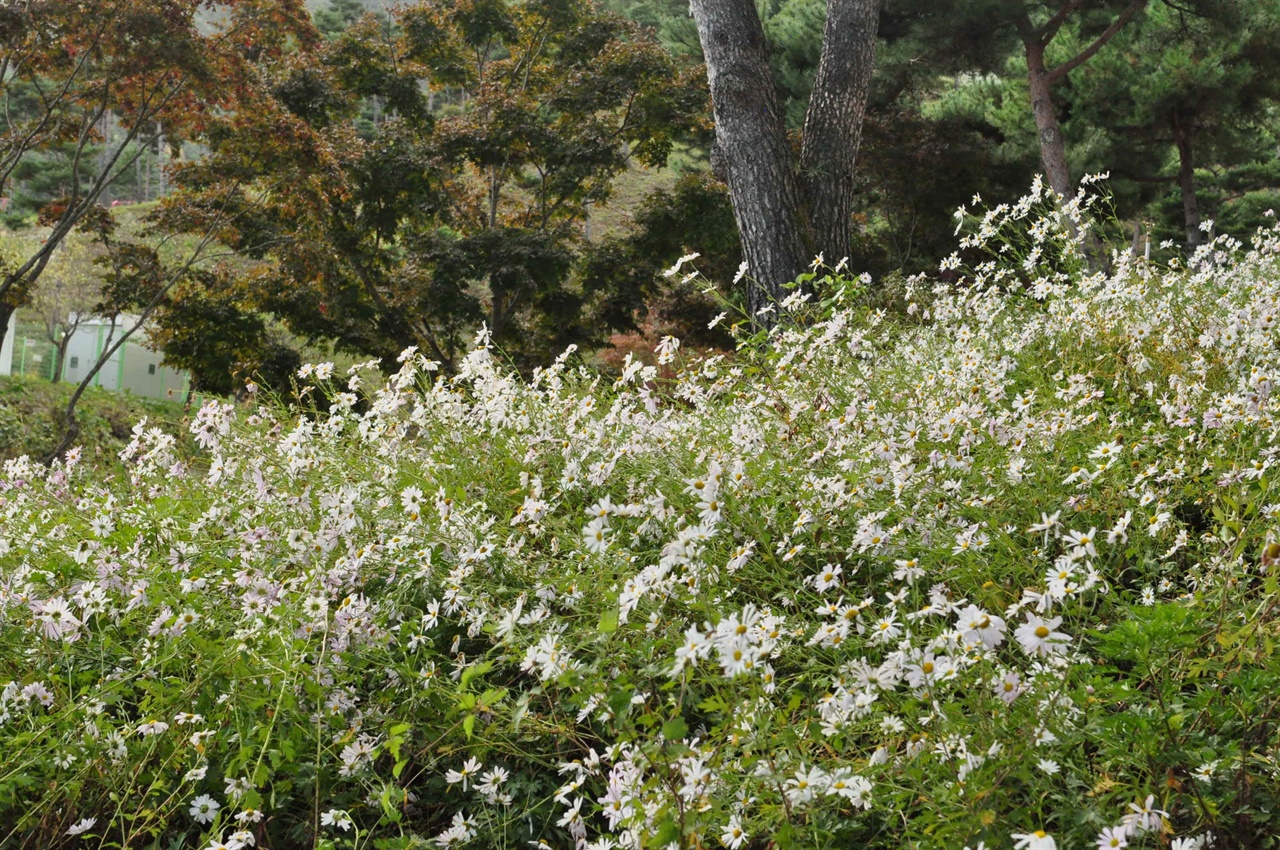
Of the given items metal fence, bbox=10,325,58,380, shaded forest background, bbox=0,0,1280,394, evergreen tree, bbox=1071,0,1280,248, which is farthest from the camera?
metal fence, bbox=10,325,58,380

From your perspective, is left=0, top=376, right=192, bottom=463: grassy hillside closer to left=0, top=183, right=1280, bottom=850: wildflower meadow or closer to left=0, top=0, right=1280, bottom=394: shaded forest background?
left=0, top=0, right=1280, bottom=394: shaded forest background

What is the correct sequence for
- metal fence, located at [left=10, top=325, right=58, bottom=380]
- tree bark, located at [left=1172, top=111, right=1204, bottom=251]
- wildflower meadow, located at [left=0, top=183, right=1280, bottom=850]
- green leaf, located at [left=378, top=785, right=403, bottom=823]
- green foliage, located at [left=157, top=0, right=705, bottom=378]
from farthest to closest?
1. metal fence, located at [left=10, top=325, right=58, bottom=380]
2. tree bark, located at [left=1172, top=111, right=1204, bottom=251]
3. green foliage, located at [left=157, top=0, right=705, bottom=378]
4. green leaf, located at [left=378, top=785, right=403, bottom=823]
5. wildflower meadow, located at [left=0, top=183, right=1280, bottom=850]

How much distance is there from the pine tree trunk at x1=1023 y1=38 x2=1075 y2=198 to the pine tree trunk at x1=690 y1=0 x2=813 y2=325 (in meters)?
7.38

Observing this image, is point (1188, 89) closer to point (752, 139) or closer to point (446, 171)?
point (446, 171)

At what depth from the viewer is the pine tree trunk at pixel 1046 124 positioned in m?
12.4

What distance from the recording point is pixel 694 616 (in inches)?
88.4

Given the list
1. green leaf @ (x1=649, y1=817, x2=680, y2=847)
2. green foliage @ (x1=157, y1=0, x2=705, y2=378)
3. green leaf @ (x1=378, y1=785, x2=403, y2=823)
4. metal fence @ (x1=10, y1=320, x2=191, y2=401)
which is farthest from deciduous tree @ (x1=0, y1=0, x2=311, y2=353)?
metal fence @ (x1=10, y1=320, x2=191, y2=401)

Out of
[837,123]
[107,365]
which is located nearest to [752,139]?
[837,123]

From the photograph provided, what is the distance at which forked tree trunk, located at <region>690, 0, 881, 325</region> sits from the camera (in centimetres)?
616

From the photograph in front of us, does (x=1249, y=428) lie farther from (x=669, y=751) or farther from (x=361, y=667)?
(x=361, y=667)

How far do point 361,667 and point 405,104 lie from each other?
39.9ft

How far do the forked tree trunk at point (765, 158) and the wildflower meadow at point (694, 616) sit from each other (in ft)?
8.35

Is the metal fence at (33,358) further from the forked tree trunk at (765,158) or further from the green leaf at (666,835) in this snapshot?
the green leaf at (666,835)

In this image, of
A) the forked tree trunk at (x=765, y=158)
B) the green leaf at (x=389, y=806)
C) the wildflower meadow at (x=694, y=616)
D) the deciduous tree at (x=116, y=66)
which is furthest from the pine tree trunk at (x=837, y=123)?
the deciduous tree at (x=116, y=66)
